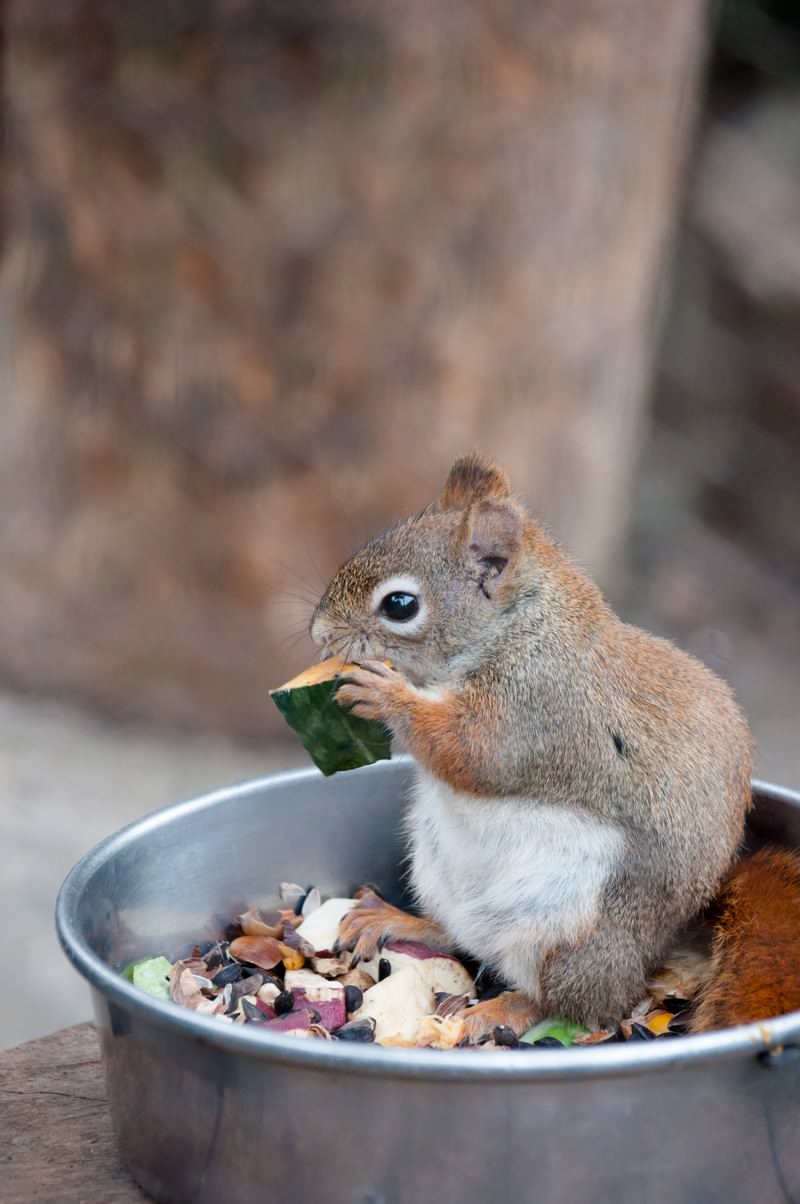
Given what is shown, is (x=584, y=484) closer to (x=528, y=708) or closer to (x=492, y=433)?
(x=492, y=433)

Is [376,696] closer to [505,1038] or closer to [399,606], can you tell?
[399,606]

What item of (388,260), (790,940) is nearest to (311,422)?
(388,260)

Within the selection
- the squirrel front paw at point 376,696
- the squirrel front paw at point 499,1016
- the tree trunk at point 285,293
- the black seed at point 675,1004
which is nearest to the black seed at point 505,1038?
the squirrel front paw at point 499,1016

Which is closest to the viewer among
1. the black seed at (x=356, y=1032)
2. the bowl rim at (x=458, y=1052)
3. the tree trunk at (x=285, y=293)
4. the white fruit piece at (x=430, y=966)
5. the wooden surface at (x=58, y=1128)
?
the bowl rim at (x=458, y=1052)

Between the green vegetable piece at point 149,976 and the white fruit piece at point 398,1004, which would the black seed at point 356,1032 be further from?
the green vegetable piece at point 149,976

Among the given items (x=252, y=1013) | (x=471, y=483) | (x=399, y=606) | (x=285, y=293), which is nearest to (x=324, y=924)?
(x=252, y=1013)

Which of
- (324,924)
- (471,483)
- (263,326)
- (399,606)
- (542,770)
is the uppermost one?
(263,326)
